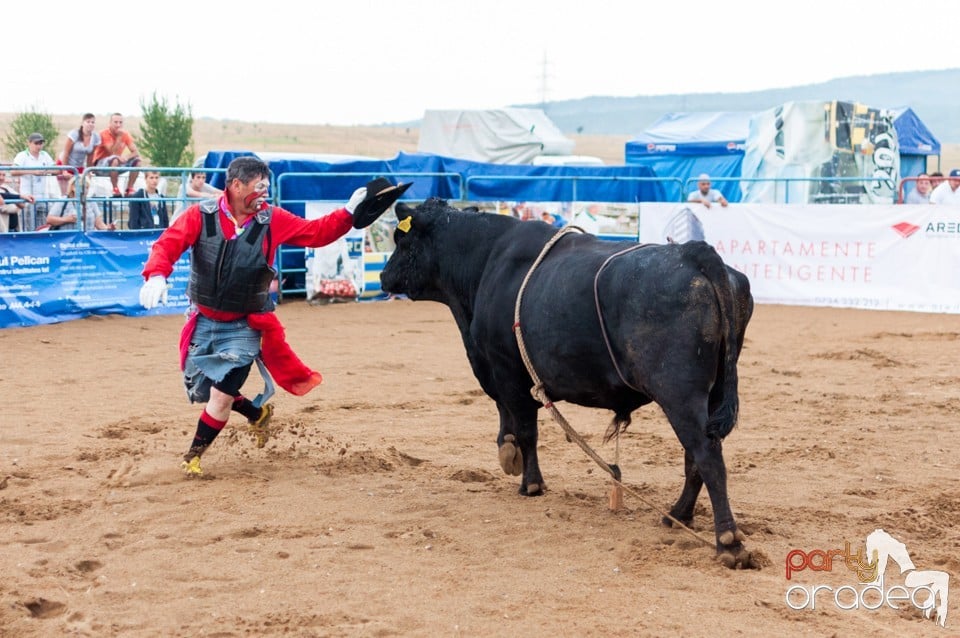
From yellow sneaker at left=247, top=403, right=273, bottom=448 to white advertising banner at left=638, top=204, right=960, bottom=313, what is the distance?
9.73 meters

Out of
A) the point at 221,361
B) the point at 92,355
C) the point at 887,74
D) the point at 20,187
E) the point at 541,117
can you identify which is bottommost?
the point at 92,355

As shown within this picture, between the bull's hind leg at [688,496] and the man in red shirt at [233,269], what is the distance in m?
2.14

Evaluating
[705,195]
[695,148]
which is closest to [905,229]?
[705,195]

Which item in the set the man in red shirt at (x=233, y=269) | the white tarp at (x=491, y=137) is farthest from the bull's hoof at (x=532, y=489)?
the white tarp at (x=491, y=137)

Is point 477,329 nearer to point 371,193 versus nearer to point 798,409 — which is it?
point 371,193

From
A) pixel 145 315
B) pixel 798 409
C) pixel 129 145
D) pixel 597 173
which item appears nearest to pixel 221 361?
pixel 798 409

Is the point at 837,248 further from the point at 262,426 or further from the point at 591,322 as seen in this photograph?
the point at 591,322

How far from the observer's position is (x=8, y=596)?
4.16 meters

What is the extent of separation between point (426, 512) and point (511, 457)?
0.57 meters

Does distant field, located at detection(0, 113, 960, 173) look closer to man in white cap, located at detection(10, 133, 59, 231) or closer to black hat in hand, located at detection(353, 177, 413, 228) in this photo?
man in white cap, located at detection(10, 133, 59, 231)

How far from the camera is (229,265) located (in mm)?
5785

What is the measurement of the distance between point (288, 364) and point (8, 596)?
2.34m

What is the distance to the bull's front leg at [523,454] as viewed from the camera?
5.76 metres

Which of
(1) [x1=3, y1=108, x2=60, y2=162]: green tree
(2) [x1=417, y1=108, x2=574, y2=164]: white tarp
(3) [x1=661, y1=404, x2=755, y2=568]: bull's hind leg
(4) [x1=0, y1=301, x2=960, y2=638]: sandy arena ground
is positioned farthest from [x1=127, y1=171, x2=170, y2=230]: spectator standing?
(1) [x1=3, y1=108, x2=60, y2=162]: green tree
